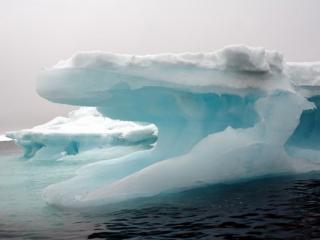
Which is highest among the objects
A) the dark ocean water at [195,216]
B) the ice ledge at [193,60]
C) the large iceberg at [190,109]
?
the ice ledge at [193,60]

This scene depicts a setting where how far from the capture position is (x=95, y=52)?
26.5ft

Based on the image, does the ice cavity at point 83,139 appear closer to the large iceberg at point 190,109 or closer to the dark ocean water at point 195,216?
the large iceberg at point 190,109

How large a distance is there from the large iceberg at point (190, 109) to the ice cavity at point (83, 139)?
9092mm

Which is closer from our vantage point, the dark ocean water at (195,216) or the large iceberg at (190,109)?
the dark ocean water at (195,216)

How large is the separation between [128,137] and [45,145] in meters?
5.47

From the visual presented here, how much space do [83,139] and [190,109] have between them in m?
11.9

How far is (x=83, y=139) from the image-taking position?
2036 centimetres

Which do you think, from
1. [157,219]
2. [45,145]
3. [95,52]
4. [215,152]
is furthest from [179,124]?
[45,145]

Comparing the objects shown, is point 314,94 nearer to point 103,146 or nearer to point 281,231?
point 281,231

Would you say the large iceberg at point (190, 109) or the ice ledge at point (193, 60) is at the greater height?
the ice ledge at point (193, 60)

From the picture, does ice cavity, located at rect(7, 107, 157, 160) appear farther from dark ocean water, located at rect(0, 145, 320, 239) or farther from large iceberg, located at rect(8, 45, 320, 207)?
dark ocean water, located at rect(0, 145, 320, 239)

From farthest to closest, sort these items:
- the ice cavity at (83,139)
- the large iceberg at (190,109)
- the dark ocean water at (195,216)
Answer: the ice cavity at (83,139) < the large iceberg at (190,109) < the dark ocean water at (195,216)

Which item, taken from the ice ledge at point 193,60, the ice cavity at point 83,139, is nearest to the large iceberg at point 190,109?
the ice ledge at point 193,60

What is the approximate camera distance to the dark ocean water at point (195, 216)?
550 cm
